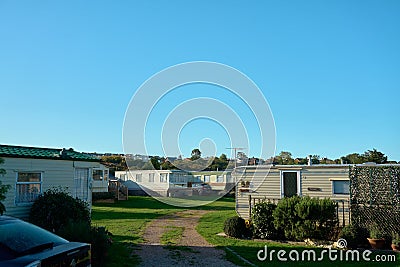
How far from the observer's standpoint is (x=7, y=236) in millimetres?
4164

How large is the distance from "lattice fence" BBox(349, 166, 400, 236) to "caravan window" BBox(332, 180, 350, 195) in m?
1.86

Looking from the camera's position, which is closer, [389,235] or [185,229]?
[389,235]

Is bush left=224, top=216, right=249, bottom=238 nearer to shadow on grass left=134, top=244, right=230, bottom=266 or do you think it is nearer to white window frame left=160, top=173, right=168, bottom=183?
shadow on grass left=134, top=244, right=230, bottom=266

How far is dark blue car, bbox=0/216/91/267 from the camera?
3744 mm

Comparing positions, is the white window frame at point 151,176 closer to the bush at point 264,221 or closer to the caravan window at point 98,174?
the caravan window at point 98,174

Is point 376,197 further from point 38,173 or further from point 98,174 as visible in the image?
point 98,174

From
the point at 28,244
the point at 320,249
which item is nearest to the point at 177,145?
the point at 320,249

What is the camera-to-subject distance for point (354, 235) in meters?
10.8

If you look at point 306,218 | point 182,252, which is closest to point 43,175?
point 182,252

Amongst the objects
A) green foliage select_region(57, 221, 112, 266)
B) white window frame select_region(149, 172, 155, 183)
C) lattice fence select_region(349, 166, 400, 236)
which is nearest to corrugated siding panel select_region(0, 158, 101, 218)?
green foliage select_region(57, 221, 112, 266)

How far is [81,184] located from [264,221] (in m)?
6.88

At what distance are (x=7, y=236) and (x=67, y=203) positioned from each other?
780 centimetres

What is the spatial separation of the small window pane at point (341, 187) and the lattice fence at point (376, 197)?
1.87 meters

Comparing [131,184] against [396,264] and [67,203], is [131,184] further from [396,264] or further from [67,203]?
[396,264]
